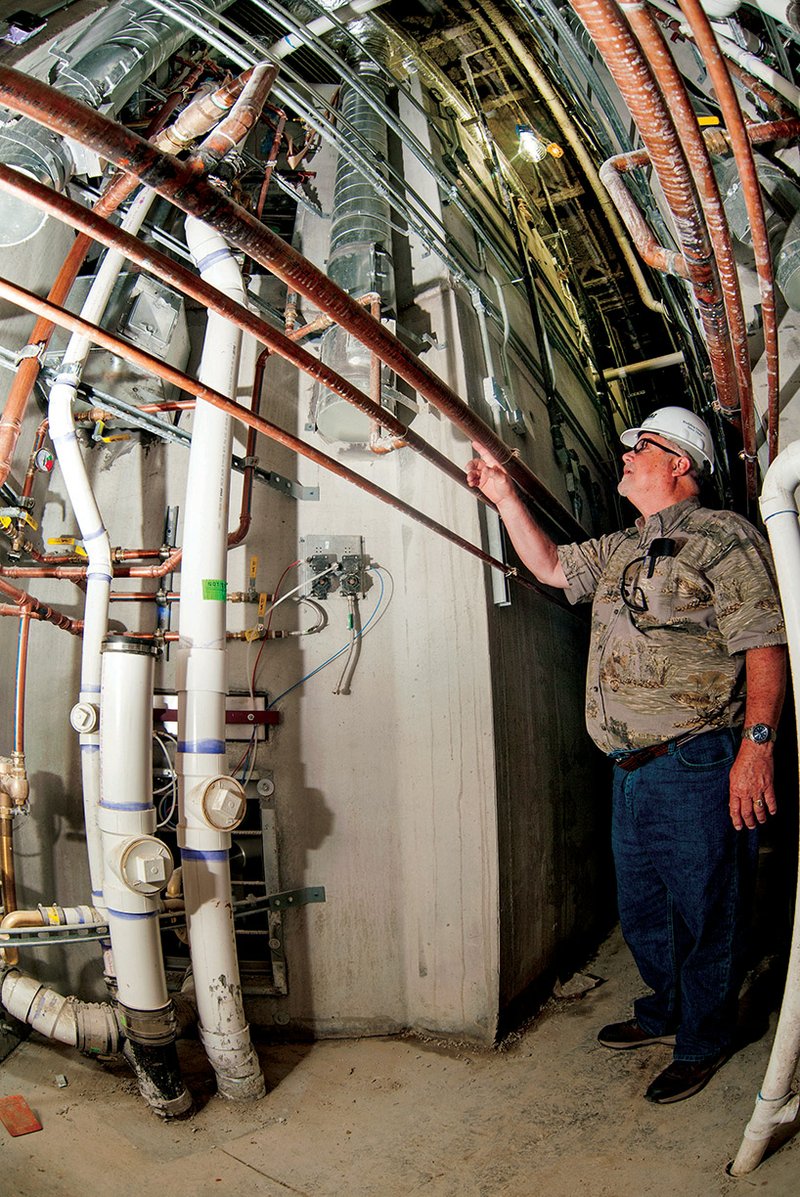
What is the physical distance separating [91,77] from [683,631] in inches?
102

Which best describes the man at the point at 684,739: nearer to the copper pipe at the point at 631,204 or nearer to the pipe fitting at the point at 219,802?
the copper pipe at the point at 631,204

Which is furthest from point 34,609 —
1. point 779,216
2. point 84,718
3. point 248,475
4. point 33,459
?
point 779,216

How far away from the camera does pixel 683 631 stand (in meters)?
2.11

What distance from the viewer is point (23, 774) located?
213 cm

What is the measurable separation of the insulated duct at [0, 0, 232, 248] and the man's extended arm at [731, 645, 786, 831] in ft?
8.13

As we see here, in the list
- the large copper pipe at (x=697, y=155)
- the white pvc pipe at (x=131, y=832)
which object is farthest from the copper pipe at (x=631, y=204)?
the white pvc pipe at (x=131, y=832)

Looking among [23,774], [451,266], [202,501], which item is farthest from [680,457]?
[23,774]

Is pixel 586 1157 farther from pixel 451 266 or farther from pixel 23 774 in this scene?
pixel 451 266

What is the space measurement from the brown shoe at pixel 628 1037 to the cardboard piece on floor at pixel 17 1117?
5.59 feet

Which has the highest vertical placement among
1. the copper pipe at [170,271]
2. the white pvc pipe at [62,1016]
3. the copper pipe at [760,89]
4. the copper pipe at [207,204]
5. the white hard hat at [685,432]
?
the copper pipe at [760,89]

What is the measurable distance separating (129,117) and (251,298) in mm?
1169

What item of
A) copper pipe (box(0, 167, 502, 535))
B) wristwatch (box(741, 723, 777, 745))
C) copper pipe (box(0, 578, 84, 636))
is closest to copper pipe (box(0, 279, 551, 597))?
copper pipe (box(0, 167, 502, 535))

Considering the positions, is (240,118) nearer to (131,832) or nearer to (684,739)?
(131,832)

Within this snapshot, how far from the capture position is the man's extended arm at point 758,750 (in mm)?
1880
